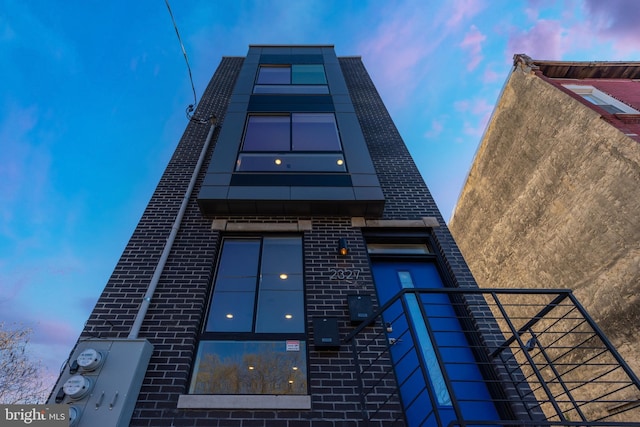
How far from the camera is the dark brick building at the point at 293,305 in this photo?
140 inches

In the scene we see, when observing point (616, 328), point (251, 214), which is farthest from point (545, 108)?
point (251, 214)

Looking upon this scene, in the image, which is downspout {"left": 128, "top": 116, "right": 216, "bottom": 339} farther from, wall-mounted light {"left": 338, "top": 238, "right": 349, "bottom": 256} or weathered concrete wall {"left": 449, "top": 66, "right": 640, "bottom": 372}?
weathered concrete wall {"left": 449, "top": 66, "right": 640, "bottom": 372}

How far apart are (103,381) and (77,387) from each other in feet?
0.74

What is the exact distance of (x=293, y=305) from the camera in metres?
4.72

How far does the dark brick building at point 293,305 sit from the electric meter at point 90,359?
0.01m

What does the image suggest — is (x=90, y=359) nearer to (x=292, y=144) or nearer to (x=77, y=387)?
(x=77, y=387)

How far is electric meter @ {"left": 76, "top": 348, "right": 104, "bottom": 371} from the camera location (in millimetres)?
3543

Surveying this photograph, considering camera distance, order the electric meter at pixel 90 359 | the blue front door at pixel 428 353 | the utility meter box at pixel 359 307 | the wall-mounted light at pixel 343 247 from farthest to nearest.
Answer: the wall-mounted light at pixel 343 247
the utility meter box at pixel 359 307
the blue front door at pixel 428 353
the electric meter at pixel 90 359

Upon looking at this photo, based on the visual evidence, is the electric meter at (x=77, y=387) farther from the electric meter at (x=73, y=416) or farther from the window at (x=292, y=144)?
the window at (x=292, y=144)

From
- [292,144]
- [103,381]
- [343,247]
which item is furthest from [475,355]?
[292,144]

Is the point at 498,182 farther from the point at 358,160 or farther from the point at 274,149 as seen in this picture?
the point at 274,149

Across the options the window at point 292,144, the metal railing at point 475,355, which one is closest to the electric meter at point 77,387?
the metal railing at point 475,355

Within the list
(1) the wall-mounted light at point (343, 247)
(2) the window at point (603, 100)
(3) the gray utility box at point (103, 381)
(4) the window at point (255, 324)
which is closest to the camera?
(3) the gray utility box at point (103, 381)

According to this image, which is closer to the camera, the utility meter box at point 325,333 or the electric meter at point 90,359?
the electric meter at point 90,359
